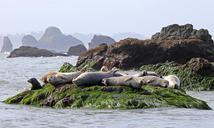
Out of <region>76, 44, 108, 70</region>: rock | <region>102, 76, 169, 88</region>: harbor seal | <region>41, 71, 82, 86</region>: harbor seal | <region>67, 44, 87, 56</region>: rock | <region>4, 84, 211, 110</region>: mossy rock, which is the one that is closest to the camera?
<region>4, 84, 211, 110</region>: mossy rock

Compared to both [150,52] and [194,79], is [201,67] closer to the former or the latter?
[194,79]

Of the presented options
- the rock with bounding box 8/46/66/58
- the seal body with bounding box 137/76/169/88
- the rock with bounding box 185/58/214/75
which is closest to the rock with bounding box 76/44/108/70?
the rock with bounding box 185/58/214/75

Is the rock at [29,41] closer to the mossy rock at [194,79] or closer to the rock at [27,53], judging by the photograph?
the rock at [27,53]

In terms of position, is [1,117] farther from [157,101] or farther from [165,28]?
[165,28]

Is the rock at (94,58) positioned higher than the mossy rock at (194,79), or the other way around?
the rock at (94,58)

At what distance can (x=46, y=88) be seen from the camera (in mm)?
16828

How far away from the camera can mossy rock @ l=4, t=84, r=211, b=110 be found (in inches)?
579

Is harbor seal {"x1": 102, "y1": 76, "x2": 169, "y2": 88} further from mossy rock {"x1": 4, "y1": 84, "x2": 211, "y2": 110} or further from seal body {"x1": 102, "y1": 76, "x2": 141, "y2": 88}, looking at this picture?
mossy rock {"x1": 4, "y1": 84, "x2": 211, "y2": 110}

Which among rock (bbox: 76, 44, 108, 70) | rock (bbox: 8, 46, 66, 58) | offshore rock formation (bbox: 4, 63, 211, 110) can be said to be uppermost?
rock (bbox: 8, 46, 66, 58)

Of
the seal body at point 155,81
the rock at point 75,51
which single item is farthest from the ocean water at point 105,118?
the rock at point 75,51

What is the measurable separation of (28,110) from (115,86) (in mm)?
2416

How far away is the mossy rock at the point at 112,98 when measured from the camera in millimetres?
14719

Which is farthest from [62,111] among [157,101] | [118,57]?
[118,57]

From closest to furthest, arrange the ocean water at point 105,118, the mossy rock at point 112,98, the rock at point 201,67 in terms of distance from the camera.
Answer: the ocean water at point 105,118, the mossy rock at point 112,98, the rock at point 201,67
